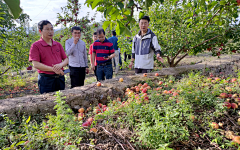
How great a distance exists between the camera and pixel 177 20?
4859 millimetres

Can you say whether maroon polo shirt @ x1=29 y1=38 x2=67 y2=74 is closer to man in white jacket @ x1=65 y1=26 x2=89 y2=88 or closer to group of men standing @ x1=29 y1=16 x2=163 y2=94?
group of men standing @ x1=29 y1=16 x2=163 y2=94

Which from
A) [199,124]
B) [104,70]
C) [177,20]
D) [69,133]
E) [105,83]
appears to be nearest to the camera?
[69,133]

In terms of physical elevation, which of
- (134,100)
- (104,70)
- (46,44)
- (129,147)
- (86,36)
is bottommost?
(129,147)

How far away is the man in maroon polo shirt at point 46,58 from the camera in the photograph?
2.34 metres

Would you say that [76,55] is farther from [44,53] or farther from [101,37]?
[44,53]

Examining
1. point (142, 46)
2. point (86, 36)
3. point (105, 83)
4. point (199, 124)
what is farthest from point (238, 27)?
point (86, 36)

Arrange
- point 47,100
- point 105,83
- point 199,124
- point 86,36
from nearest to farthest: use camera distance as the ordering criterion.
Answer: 1. point 199,124
2. point 47,100
3. point 105,83
4. point 86,36

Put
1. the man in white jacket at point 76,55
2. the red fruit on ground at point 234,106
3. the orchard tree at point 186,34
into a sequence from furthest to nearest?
1. the orchard tree at point 186,34
2. the man in white jacket at point 76,55
3. the red fruit on ground at point 234,106

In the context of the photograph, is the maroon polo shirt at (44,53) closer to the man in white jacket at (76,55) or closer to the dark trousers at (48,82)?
the dark trousers at (48,82)

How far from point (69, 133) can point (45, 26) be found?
1.94 meters

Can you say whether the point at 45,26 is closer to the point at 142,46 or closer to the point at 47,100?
the point at 47,100

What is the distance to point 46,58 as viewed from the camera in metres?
2.47

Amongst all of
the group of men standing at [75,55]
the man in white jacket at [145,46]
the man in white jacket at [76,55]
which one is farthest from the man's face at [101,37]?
the man in white jacket at [145,46]

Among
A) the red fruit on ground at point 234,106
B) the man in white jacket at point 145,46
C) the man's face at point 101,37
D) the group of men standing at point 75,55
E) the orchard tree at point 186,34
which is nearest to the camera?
the red fruit on ground at point 234,106
